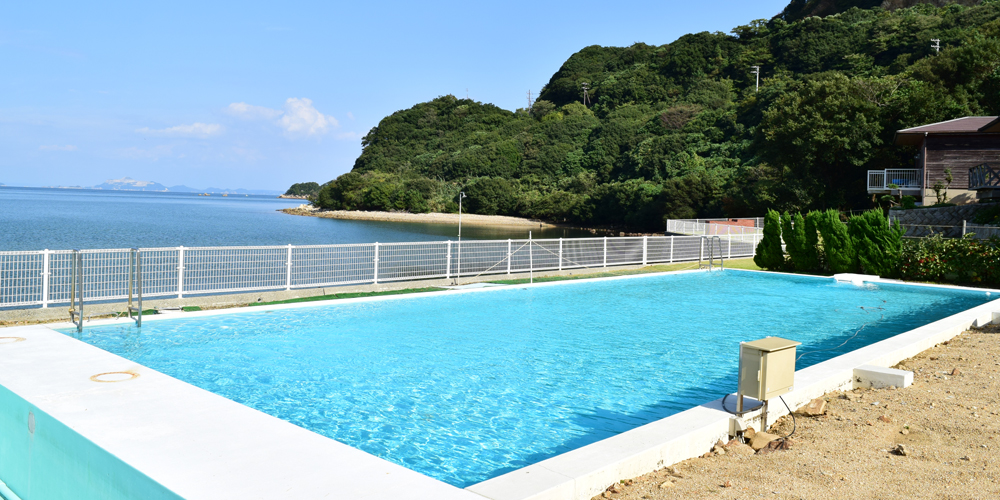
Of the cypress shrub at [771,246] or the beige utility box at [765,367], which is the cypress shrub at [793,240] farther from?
the beige utility box at [765,367]

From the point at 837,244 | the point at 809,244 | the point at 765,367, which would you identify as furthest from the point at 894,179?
the point at 765,367

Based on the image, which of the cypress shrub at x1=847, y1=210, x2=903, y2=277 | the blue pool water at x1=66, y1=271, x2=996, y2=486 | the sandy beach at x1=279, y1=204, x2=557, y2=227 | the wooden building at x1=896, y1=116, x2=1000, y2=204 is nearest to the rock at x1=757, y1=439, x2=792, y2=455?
the blue pool water at x1=66, y1=271, x2=996, y2=486

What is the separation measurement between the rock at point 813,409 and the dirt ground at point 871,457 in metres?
0.07

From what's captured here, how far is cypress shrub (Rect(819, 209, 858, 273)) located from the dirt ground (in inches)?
509

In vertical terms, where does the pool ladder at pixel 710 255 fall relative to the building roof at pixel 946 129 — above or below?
below

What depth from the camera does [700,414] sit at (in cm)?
530

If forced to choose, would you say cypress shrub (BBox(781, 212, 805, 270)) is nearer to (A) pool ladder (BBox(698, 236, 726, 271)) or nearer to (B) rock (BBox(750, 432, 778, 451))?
(A) pool ladder (BBox(698, 236, 726, 271))

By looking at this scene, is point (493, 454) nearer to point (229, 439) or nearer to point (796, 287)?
point (229, 439)

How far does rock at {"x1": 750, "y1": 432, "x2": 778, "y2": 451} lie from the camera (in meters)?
5.05

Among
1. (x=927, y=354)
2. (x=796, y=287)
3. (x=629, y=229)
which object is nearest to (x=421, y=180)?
(x=629, y=229)

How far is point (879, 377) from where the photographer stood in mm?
6828

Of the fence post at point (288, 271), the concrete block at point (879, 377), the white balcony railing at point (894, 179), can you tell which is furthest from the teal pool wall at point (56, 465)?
the white balcony railing at point (894, 179)

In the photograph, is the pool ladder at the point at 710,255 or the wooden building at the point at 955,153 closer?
the pool ladder at the point at 710,255

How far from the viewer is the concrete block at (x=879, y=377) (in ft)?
22.0
